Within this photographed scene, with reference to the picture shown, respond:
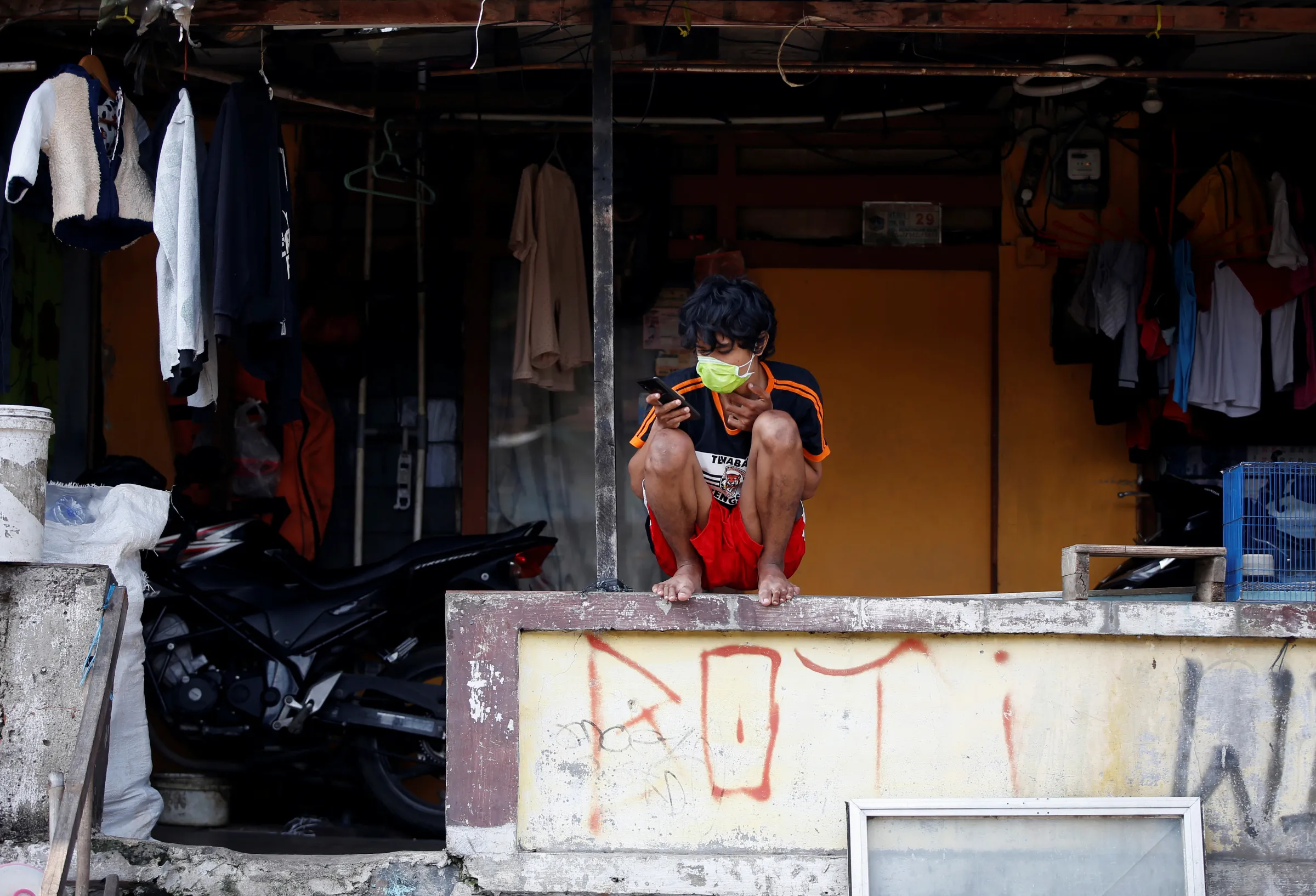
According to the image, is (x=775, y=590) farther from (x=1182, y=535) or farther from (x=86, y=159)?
(x=86, y=159)

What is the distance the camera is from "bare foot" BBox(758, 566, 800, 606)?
3.70m

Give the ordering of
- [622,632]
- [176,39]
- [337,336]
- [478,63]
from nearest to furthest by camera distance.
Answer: [622,632], [176,39], [478,63], [337,336]

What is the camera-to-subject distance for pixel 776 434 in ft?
12.5

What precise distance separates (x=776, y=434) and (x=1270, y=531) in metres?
1.86

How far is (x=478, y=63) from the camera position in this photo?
5523 millimetres

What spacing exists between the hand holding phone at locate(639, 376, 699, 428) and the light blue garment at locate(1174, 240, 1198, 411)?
2.92m

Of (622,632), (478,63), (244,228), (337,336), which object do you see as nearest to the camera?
(622,632)

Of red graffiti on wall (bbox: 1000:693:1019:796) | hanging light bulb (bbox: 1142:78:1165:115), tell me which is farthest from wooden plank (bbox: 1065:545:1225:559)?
hanging light bulb (bbox: 1142:78:1165:115)

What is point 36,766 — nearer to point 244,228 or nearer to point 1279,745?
point 244,228

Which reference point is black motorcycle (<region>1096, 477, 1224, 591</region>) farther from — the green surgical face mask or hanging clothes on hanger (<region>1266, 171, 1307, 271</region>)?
the green surgical face mask

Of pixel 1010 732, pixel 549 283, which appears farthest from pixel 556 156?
pixel 1010 732

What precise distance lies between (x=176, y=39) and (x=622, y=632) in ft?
9.16

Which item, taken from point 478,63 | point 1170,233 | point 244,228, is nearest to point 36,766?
point 244,228

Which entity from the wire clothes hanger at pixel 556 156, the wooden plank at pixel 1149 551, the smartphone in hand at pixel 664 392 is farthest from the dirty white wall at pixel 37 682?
the wooden plank at pixel 1149 551
